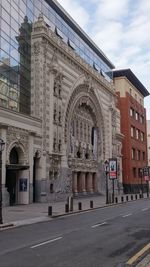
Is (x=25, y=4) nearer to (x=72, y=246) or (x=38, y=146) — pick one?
(x=38, y=146)

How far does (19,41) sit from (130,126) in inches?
1768

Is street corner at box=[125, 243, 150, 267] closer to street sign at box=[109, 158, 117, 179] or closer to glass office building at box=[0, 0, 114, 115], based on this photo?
glass office building at box=[0, 0, 114, 115]

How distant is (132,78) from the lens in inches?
3393

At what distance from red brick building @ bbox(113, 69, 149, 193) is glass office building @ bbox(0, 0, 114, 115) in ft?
99.9

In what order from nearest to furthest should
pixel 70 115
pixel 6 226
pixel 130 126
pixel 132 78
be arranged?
pixel 6 226 → pixel 70 115 → pixel 130 126 → pixel 132 78

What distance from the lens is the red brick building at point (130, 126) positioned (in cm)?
8131

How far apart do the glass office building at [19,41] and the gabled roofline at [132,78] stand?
1182 inches

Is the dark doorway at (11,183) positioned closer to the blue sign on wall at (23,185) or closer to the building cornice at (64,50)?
the blue sign on wall at (23,185)

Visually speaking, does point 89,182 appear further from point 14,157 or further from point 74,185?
point 14,157

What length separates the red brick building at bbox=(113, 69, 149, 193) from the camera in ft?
267

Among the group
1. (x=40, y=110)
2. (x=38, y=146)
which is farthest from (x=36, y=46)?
(x=38, y=146)

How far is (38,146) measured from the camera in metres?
42.9

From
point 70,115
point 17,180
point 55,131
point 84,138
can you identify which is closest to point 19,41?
point 55,131

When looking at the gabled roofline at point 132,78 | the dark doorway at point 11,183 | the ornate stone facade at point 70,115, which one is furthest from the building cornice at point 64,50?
the gabled roofline at point 132,78
